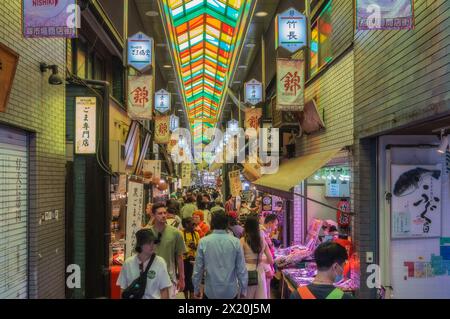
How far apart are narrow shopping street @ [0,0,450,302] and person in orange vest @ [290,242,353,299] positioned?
11mm

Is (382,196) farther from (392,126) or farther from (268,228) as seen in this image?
(268,228)

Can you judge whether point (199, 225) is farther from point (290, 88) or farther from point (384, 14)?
point (384, 14)

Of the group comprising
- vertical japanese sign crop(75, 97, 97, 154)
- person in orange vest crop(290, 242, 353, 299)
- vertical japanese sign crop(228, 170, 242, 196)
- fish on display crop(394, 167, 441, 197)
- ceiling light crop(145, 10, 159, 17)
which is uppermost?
ceiling light crop(145, 10, 159, 17)

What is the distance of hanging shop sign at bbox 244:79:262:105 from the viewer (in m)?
18.0

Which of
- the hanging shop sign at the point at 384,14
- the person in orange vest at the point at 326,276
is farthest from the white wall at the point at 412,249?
the person in orange vest at the point at 326,276

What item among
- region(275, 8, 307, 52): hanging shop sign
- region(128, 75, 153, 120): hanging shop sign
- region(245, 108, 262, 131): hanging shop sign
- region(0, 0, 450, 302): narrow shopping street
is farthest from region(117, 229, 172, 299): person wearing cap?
region(245, 108, 262, 131): hanging shop sign

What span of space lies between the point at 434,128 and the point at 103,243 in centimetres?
687

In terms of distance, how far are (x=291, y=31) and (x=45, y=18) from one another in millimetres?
5249

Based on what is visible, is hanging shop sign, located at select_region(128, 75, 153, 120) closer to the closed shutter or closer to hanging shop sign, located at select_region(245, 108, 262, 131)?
the closed shutter

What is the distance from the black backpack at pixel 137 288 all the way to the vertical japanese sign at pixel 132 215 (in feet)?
Result: 11.3

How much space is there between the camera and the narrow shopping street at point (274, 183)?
563 cm

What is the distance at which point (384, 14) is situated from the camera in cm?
568

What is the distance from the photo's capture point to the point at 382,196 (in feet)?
23.8

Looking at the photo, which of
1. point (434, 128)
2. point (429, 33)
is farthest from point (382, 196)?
point (429, 33)
